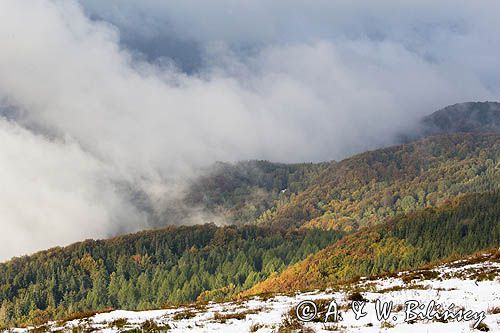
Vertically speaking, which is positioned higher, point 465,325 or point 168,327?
point 168,327

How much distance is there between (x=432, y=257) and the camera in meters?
187

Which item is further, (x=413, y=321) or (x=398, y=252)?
(x=398, y=252)

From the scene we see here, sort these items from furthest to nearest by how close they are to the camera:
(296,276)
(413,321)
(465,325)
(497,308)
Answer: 1. (296,276)
2. (497,308)
3. (413,321)
4. (465,325)

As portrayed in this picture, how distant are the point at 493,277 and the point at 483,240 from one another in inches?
6649

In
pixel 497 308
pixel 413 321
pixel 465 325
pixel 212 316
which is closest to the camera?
pixel 465 325

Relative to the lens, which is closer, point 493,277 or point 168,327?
point 168,327

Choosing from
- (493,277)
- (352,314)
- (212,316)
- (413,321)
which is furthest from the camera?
(493,277)

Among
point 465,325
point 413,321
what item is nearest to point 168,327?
point 413,321

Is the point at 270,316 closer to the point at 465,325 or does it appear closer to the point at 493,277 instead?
the point at 465,325

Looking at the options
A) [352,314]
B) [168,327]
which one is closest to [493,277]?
[352,314]

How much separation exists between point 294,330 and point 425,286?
1764cm

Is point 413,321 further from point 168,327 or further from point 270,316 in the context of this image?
point 168,327

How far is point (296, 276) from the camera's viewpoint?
19950 centimetres

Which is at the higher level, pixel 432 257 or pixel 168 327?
pixel 168 327
